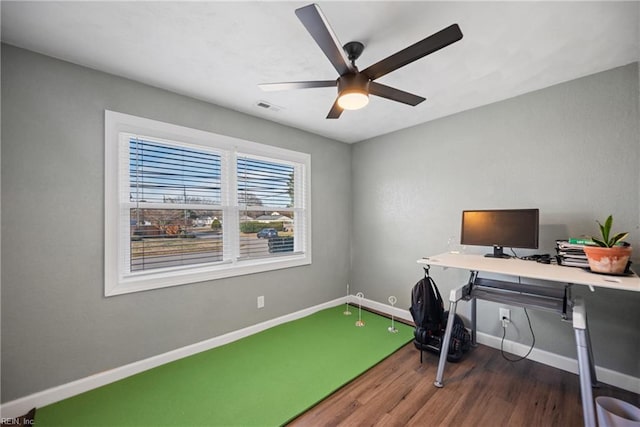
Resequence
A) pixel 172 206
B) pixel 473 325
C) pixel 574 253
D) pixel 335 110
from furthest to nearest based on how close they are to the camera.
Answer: pixel 473 325
pixel 172 206
pixel 335 110
pixel 574 253

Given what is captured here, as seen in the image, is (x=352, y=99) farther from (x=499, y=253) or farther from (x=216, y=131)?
(x=499, y=253)

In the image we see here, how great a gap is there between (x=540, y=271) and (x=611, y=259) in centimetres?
38

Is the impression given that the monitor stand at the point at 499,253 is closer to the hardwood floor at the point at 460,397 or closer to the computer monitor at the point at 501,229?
the computer monitor at the point at 501,229

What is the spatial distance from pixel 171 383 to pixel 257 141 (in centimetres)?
245

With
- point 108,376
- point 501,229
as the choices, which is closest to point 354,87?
point 501,229

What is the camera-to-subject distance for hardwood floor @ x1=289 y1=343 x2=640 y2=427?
1.72m

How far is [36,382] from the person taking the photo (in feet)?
5.96

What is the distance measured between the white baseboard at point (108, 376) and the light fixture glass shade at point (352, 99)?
8.28 ft

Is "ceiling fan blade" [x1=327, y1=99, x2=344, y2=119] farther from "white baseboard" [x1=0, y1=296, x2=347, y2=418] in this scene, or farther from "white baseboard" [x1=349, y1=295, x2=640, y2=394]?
"white baseboard" [x1=349, y1=295, x2=640, y2=394]

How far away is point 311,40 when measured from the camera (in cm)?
172

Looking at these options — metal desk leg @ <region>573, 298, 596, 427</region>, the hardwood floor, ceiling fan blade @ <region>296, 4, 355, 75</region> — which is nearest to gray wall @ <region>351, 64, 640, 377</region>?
→ the hardwood floor

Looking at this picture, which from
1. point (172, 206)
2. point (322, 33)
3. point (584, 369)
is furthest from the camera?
point (172, 206)

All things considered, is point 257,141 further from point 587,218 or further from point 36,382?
point 587,218

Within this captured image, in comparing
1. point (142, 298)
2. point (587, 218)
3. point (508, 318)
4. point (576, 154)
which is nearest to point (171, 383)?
point (142, 298)
